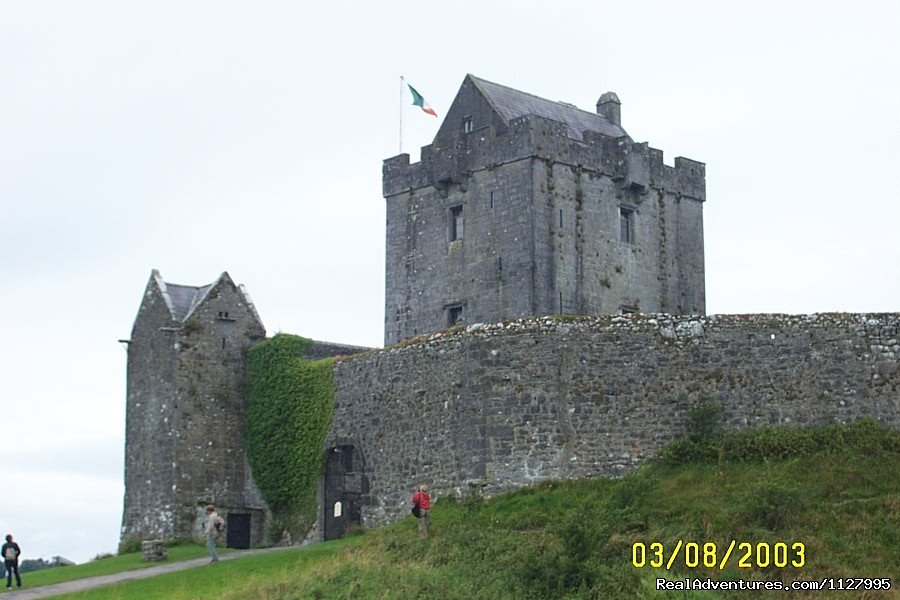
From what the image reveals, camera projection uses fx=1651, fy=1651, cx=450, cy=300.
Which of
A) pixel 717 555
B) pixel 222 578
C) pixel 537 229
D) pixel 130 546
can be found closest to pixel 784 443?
pixel 717 555

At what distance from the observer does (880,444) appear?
119 feet

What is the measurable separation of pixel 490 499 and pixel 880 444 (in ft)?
30.1

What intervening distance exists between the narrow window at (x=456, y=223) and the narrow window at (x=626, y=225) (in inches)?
205

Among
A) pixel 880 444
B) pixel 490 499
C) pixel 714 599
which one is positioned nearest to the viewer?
pixel 714 599

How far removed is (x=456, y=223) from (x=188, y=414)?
35.9ft

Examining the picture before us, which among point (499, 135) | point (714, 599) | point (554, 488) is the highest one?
point (499, 135)

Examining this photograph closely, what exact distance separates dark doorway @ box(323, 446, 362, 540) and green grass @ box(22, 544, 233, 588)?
10.2 ft

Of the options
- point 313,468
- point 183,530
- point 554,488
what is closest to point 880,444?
point 554,488

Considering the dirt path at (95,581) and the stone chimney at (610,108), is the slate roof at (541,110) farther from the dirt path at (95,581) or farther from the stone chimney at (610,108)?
the dirt path at (95,581)

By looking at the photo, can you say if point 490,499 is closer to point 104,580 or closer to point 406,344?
point 406,344

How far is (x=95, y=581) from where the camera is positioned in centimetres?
4056

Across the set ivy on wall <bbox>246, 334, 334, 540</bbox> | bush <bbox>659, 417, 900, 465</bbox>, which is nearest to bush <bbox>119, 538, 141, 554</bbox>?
ivy on wall <bbox>246, 334, 334, 540</bbox>

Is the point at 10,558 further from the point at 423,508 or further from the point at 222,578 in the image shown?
the point at 423,508

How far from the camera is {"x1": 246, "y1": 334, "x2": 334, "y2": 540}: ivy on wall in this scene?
46.8 meters
